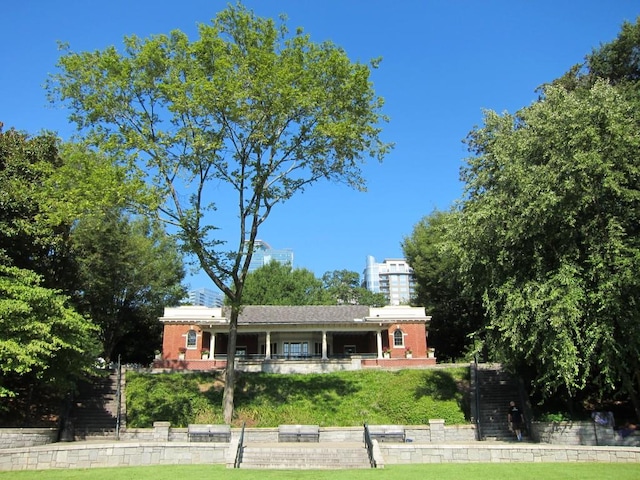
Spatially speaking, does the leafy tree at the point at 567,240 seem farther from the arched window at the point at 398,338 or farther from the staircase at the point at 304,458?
the arched window at the point at 398,338

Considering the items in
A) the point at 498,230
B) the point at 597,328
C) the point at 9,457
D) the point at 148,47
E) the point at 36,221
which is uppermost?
the point at 148,47

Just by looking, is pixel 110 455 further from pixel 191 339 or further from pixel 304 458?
pixel 191 339

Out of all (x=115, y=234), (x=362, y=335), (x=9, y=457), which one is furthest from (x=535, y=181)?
(x=115, y=234)

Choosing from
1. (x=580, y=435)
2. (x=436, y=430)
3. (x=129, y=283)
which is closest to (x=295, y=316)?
(x=129, y=283)

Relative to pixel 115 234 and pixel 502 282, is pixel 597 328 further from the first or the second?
pixel 115 234

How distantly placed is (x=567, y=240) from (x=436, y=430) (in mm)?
8527

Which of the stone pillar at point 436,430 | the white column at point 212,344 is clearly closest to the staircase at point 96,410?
the white column at point 212,344

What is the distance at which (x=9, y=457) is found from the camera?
12.5 metres

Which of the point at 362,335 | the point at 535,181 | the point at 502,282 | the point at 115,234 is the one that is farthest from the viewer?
the point at 362,335

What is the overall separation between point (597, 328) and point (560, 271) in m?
2.02

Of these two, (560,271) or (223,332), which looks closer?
(560,271)

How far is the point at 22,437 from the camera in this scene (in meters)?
16.5

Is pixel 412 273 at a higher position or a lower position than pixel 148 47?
lower

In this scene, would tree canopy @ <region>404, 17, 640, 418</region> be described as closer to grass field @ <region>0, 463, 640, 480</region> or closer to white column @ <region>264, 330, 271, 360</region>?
grass field @ <region>0, 463, 640, 480</region>
